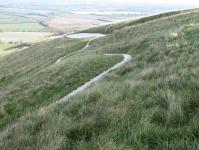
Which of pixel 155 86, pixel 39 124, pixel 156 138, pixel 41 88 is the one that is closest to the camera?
pixel 156 138

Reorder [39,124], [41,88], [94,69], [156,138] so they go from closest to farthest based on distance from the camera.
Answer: [156,138], [39,124], [41,88], [94,69]

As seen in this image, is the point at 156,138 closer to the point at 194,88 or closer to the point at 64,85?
the point at 194,88

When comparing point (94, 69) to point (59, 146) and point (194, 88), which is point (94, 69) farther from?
point (59, 146)

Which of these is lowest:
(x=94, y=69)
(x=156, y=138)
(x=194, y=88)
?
(x=94, y=69)

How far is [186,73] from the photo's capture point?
179 inches

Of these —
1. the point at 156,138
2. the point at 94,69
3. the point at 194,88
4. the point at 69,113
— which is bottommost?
the point at 94,69

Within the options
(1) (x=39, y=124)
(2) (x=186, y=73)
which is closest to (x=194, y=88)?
(2) (x=186, y=73)

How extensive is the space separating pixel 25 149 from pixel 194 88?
392cm

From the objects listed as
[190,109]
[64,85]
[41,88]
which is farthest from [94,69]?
[190,109]

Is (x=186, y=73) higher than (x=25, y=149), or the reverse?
(x=186, y=73)

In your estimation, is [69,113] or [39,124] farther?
[69,113]

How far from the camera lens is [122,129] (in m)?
2.36

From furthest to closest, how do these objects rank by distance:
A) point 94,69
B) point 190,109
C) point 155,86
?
point 94,69
point 155,86
point 190,109

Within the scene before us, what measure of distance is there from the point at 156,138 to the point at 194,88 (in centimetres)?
215
